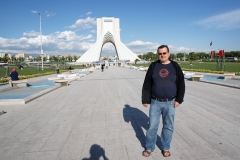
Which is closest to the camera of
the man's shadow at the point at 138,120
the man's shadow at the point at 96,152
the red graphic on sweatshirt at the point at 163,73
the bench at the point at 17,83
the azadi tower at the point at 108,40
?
the red graphic on sweatshirt at the point at 163,73

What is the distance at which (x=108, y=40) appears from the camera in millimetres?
76938

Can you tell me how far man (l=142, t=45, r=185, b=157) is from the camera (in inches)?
96.2

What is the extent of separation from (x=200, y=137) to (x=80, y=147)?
1.91 meters

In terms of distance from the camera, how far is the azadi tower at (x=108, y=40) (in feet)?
216

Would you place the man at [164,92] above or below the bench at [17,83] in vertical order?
above

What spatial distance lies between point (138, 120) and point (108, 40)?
74.9 meters

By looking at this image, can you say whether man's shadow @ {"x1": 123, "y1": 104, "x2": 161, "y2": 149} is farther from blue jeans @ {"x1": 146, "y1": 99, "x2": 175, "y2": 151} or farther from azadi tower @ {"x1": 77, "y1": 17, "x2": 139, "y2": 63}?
azadi tower @ {"x1": 77, "y1": 17, "x2": 139, "y2": 63}

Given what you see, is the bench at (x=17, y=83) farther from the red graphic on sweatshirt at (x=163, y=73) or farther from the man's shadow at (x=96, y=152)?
the red graphic on sweatshirt at (x=163, y=73)

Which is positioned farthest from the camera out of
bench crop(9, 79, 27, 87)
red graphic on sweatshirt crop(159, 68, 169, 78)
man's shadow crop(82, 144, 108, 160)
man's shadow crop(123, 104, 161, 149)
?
bench crop(9, 79, 27, 87)

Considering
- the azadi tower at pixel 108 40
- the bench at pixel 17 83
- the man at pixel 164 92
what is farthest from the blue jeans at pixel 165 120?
the azadi tower at pixel 108 40

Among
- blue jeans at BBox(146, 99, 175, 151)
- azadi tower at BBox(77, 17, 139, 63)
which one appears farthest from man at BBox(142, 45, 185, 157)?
azadi tower at BBox(77, 17, 139, 63)

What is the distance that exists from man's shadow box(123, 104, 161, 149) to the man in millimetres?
341

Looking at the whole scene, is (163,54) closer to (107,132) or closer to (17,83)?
(107,132)

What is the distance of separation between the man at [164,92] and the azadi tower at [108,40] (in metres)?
62.4
